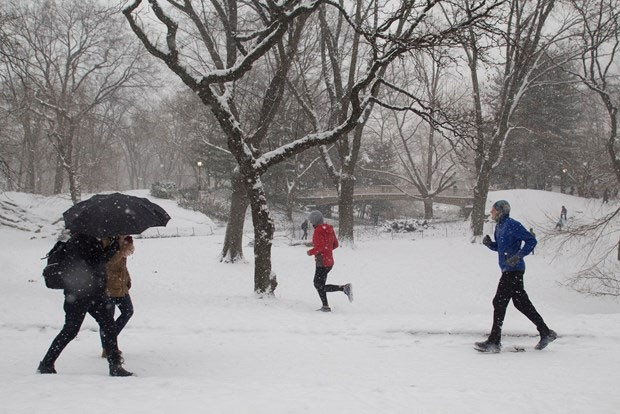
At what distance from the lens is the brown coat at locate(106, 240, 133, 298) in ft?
17.8

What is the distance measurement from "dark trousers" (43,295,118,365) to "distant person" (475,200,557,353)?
4623 mm

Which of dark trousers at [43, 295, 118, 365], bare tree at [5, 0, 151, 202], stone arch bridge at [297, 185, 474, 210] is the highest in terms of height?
bare tree at [5, 0, 151, 202]

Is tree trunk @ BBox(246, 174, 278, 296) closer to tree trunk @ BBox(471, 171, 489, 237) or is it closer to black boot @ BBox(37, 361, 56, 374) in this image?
black boot @ BBox(37, 361, 56, 374)

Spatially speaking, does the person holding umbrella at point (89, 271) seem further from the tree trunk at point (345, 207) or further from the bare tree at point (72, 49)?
the bare tree at point (72, 49)

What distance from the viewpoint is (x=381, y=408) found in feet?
12.3

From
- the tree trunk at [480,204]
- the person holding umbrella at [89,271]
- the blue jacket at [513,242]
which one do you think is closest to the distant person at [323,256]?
the blue jacket at [513,242]

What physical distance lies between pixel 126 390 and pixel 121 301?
73.1 inches

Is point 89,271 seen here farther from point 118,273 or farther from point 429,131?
point 429,131

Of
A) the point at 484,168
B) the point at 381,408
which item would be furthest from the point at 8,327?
the point at 484,168

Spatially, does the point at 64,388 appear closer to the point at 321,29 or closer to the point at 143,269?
the point at 143,269

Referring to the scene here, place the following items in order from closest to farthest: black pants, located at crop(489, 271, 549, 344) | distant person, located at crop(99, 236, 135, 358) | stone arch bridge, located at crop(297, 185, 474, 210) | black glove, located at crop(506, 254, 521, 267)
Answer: distant person, located at crop(99, 236, 135, 358) < black glove, located at crop(506, 254, 521, 267) < black pants, located at crop(489, 271, 549, 344) < stone arch bridge, located at crop(297, 185, 474, 210)

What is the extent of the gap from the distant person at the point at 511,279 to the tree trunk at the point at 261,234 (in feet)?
16.1

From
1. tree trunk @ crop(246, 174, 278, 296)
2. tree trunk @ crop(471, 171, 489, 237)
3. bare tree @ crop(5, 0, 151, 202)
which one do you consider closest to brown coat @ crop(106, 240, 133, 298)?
tree trunk @ crop(246, 174, 278, 296)

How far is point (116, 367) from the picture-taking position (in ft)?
15.9
